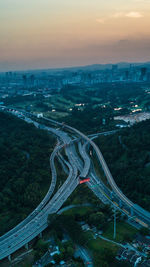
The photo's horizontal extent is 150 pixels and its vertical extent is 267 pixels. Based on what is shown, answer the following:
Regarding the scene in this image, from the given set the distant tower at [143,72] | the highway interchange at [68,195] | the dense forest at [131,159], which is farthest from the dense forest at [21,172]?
the distant tower at [143,72]

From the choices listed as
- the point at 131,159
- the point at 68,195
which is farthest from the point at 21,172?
the point at 131,159

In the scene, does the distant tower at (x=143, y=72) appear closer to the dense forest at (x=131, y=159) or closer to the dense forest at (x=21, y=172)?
the dense forest at (x=131, y=159)

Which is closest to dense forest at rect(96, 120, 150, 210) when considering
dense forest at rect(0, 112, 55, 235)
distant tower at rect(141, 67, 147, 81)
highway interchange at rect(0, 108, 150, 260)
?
highway interchange at rect(0, 108, 150, 260)

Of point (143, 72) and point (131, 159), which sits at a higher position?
point (143, 72)

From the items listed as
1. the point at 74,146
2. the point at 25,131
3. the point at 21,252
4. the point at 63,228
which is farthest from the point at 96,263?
the point at 25,131

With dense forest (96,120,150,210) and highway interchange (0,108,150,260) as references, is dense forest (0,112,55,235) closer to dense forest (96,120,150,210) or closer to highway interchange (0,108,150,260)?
highway interchange (0,108,150,260)

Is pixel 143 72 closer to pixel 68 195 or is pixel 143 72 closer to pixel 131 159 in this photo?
pixel 131 159
